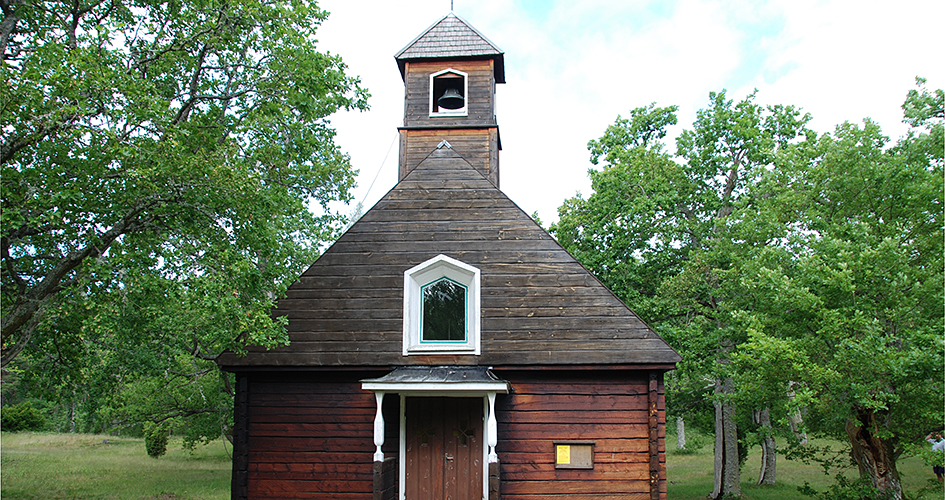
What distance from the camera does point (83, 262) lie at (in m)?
8.02

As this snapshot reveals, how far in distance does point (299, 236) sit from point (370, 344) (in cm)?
811

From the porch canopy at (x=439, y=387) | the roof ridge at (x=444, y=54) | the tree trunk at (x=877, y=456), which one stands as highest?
the roof ridge at (x=444, y=54)

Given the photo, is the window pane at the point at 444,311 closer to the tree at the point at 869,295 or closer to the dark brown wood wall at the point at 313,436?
the dark brown wood wall at the point at 313,436

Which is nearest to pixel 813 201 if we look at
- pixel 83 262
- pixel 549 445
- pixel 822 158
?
pixel 822 158

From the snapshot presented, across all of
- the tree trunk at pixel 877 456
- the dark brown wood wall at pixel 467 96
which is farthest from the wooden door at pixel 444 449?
the dark brown wood wall at pixel 467 96

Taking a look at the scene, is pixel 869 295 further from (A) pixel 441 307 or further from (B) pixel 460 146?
(B) pixel 460 146

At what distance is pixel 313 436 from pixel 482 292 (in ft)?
11.6

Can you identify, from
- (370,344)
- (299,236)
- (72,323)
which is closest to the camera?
(72,323)

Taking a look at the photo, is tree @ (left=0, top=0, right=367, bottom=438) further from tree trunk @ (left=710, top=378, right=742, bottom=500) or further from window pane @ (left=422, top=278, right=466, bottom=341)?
tree trunk @ (left=710, top=378, right=742, bottom=500)

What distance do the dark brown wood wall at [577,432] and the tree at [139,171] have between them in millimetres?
3897

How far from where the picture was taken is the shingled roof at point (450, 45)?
15.1 meters

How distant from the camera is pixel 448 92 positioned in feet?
49.1

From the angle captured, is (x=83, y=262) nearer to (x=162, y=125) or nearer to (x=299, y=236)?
(x=162, y=125)

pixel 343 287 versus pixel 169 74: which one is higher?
pixel 169 74
